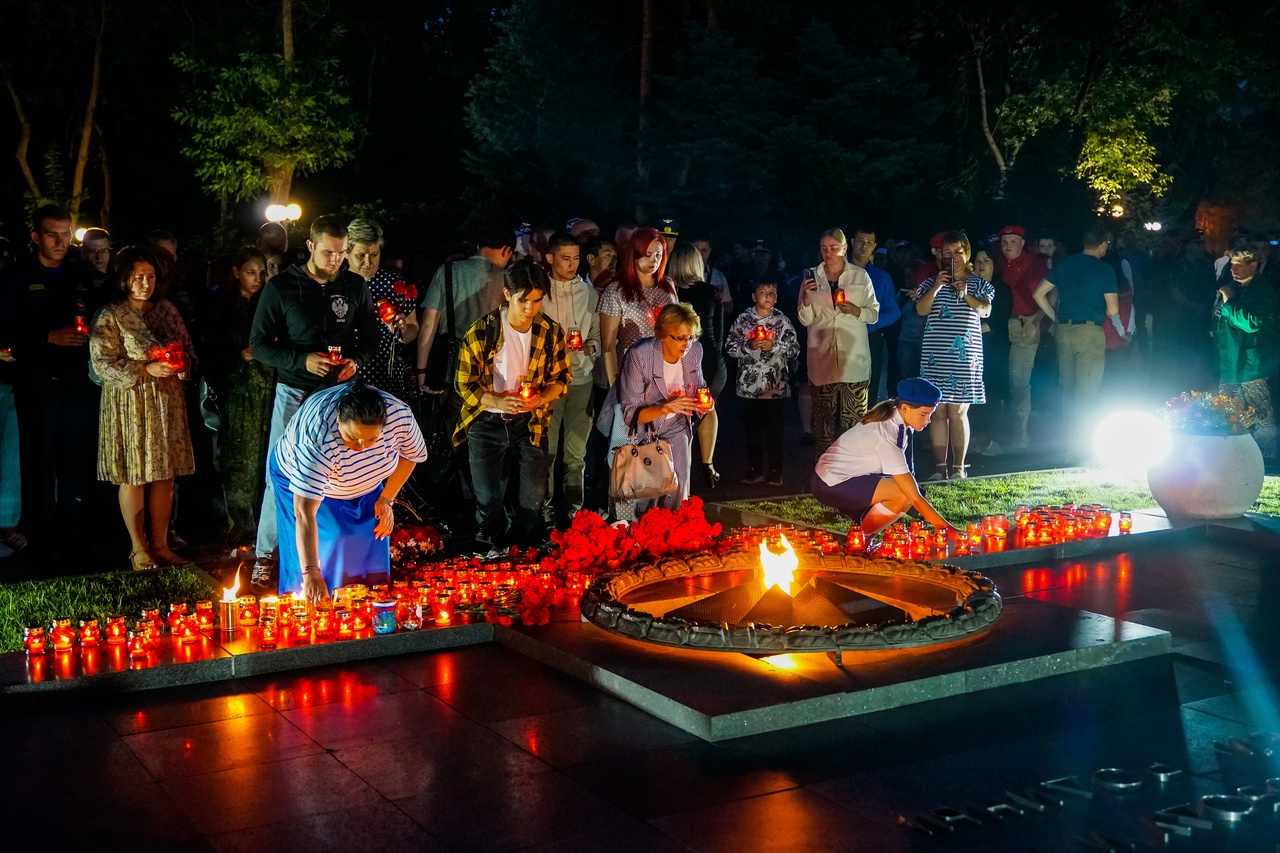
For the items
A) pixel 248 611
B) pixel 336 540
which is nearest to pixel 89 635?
pixel 248 611

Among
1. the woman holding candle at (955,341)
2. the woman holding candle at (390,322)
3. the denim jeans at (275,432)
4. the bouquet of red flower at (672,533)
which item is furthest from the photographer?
the woman holding candle at (955,341)

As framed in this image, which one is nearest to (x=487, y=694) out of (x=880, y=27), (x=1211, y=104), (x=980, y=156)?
(x=880, y=27)

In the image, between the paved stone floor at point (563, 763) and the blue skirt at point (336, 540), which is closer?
the paved stone floor at point (563, 763)

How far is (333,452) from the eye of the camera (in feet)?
20.5

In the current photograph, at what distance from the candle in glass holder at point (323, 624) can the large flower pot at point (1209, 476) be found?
5.44 m

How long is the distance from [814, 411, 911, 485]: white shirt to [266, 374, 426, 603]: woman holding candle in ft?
8.67

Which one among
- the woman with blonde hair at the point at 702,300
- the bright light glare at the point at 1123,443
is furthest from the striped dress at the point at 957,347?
the woman with blonde hair at the point at 702,300

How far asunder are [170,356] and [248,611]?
6.34 ft

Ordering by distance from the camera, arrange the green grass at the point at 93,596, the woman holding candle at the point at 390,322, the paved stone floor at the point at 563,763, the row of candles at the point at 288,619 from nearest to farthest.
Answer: the paved stone floor at the point at 563,763, the row of candles at the point at 288,619, the green grass at the point at 93,596, the woman holding candle at the point at 390,322

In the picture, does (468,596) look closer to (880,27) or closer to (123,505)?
(123,505)

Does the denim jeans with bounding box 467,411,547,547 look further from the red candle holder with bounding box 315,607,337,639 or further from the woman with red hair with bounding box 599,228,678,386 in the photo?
the red candle holder with bounding box 315,607,337,639

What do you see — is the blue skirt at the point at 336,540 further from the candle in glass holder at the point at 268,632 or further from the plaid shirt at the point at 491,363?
the plaid shirt at the point at 491,363

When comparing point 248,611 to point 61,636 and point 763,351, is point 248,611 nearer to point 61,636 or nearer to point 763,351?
point 61,636

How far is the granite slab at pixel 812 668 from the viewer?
5102 millimetres
